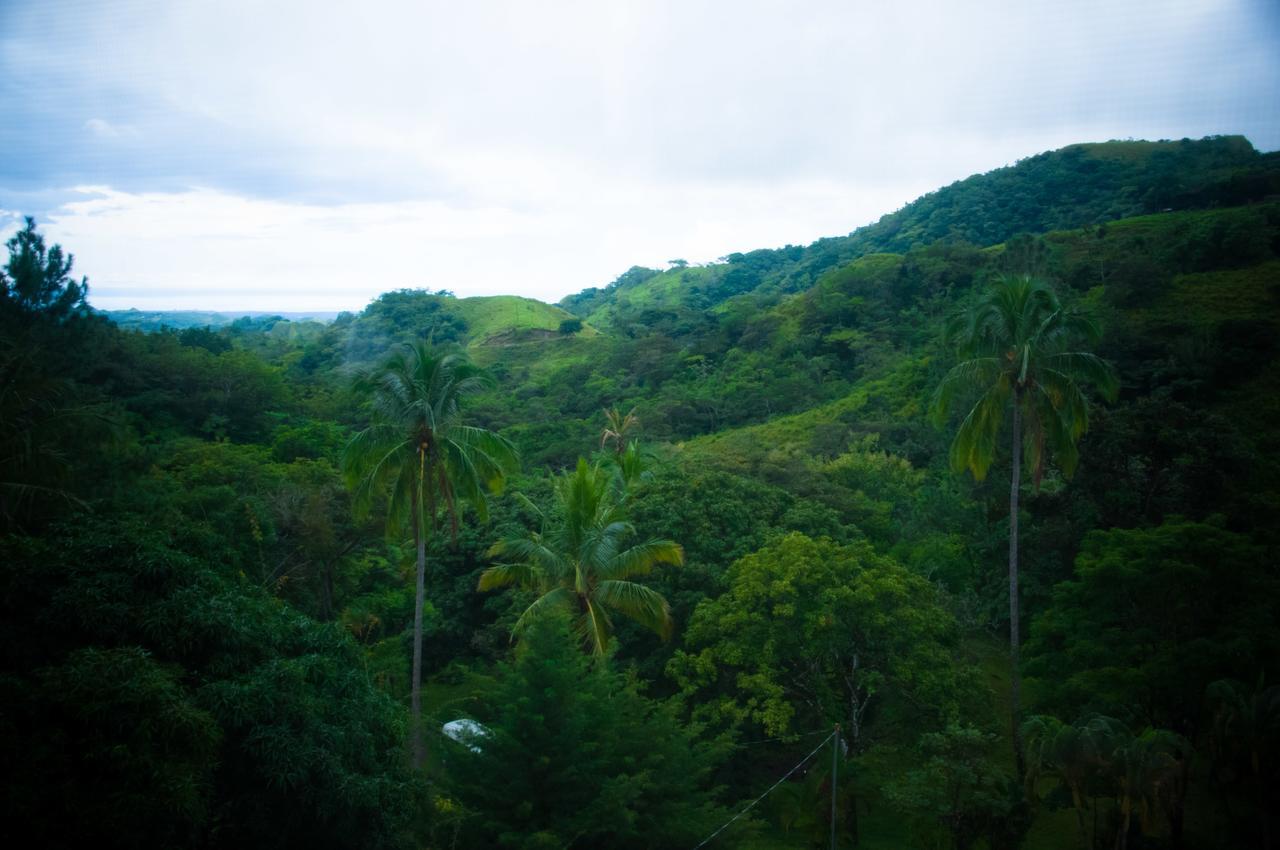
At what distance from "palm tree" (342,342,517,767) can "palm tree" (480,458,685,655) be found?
6.25 feet

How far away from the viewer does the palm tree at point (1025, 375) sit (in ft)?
50.1

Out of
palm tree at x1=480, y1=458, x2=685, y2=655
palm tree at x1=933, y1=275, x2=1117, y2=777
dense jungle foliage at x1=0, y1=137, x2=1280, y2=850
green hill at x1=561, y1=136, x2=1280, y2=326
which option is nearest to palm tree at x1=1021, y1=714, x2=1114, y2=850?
dense jungle foliage at x1=0, y1=137, x2=1280, y2=850

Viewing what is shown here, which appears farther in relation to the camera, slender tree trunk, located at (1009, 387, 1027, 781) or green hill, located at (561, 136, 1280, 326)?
green hill, located at (561, 136, 1280, 326)

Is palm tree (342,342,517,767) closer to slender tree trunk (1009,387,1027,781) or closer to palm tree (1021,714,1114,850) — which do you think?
palm tree (1021,714,1114,850)

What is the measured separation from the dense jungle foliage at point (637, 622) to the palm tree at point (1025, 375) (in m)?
0.17

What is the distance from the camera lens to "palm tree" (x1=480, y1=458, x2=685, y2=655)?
52.1ft

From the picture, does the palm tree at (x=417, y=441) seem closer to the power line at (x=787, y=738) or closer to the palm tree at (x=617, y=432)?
the power line at (x=787, y=738)

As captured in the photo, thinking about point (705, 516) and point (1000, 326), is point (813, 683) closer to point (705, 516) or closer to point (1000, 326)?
point (705, 516)

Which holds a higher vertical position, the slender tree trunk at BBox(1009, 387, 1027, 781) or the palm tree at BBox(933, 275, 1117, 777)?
the palm tree at BBox(933, 275, 1117, 777)

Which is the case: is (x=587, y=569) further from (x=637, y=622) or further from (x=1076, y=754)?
(x=1076, y=754)

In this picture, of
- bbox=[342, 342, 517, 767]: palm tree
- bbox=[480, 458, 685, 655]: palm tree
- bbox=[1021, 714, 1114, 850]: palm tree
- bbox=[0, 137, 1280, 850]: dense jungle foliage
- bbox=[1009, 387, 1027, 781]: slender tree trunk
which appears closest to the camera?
bbox=[0, 137, 1280, 850]: dense jungle foliage

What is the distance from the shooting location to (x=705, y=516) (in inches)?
773

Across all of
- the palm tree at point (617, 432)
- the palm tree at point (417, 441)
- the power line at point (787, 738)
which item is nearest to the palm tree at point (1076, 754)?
the power line at point (787, 738)

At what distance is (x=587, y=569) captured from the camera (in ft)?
53.9
